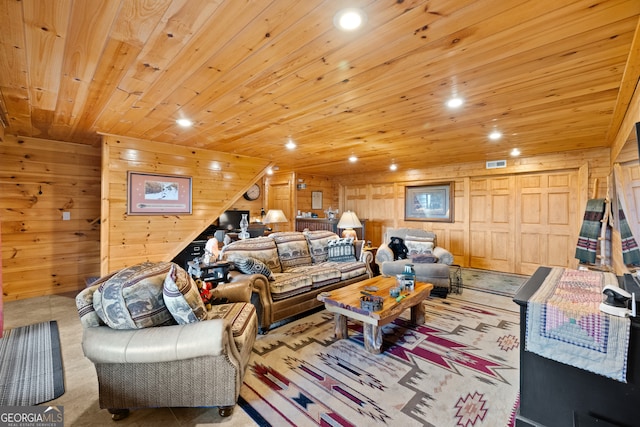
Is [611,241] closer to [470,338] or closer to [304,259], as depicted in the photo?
[470,338]

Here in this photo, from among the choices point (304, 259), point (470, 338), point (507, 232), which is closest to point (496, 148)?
point (507, 232)

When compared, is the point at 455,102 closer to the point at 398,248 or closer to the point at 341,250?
the point at 341,250

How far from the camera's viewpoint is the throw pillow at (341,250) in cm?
424

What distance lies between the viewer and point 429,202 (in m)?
6.47

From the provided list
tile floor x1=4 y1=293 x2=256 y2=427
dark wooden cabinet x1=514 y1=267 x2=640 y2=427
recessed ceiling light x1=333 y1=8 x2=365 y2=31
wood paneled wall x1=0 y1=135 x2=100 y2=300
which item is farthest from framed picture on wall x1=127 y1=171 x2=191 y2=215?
dark wooden cabinet x1=514 y1=267 x2=640 y2=427

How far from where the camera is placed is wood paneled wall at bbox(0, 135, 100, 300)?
3.92 metres

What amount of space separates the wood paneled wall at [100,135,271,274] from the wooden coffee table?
2.71 metres

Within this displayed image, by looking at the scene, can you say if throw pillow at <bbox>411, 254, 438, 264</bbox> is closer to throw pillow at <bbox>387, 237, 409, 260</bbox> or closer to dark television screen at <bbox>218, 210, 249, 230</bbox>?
throw pillow at <bbox>387, 237, 409, 260</bbox>

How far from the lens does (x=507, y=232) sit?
17.9 ft

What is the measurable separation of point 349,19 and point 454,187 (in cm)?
548

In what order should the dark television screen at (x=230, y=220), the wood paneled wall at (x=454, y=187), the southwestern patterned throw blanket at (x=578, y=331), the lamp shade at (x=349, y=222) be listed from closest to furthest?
the southwestern patterned throw blanket at (x=578, y=331) → the wood paneled wall at (x=454, y=187) → the lamp shade at (x=349, y=222) → the dark television screen at (x=230, y=220)

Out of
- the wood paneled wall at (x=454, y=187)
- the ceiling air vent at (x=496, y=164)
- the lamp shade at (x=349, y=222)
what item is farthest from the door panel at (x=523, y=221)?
the lamp shade at (x=349, y=222)

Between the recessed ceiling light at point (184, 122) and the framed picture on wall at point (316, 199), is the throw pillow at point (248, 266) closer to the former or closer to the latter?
the recessed ceiling light at point (184, 122)

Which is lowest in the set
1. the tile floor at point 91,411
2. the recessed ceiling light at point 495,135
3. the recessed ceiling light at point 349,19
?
the tile floor at point 91,411
